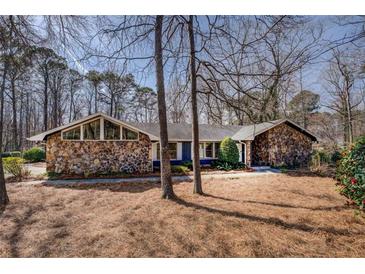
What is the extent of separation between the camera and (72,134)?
910 cm

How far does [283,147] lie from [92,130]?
11.2m

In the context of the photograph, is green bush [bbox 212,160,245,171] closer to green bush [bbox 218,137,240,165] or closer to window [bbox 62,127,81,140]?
green bush [bbox 218,137,240,165]

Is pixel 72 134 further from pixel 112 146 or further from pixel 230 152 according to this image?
pixel 230 152

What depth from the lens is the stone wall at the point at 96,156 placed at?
8.97 meters

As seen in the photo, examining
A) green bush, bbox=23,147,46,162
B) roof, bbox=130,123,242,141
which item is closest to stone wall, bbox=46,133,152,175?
roof, bbox=130,123,242,141

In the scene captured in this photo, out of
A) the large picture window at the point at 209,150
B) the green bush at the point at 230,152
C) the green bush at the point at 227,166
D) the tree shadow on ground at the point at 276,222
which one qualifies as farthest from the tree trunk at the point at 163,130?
the large picture window at the point at 209,150

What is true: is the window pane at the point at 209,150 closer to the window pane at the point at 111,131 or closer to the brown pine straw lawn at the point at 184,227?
the window pane at the point at 111,131

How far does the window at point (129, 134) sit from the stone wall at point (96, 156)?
21 centimetres

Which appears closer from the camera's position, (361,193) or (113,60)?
(361,193)

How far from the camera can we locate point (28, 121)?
22000mm

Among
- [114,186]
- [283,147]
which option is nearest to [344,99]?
[283,147]
